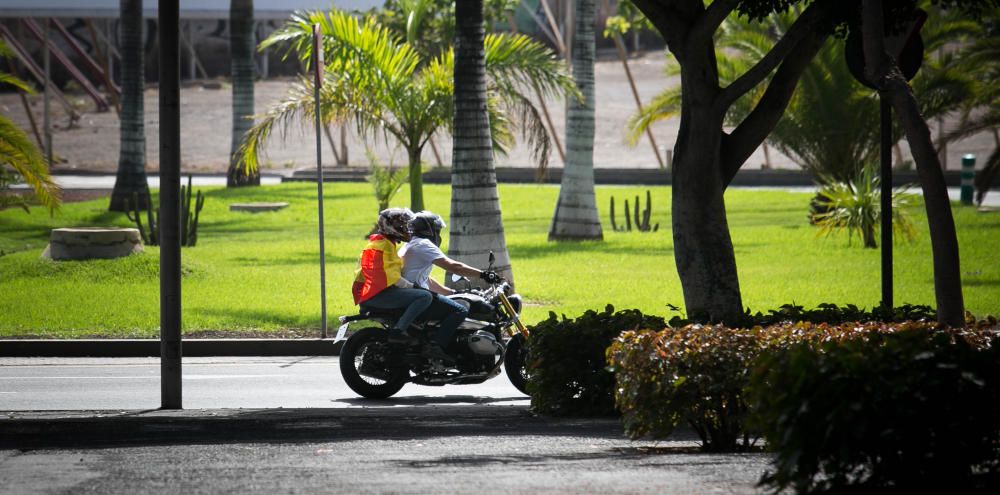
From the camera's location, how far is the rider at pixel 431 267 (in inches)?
474

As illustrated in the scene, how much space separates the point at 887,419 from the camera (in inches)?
227

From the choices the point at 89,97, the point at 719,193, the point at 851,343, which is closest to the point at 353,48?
the point at 719,193

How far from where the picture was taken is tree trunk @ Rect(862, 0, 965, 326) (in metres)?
9.05

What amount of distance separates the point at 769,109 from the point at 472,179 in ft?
23.2

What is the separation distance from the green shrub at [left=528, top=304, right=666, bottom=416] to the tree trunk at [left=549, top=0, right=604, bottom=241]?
642 inches

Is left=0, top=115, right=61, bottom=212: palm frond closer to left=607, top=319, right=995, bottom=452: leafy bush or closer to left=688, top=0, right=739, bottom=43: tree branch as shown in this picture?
left=688, top=0, right=739, bottom=43: tree branch

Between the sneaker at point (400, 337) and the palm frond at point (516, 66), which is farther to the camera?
the palm frond at point (516, 66)

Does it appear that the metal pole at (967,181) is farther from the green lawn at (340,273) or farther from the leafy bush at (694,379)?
the leafy bush at (694,379)

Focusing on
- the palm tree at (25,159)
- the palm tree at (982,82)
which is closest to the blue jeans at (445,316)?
the palm tree at (25,159)

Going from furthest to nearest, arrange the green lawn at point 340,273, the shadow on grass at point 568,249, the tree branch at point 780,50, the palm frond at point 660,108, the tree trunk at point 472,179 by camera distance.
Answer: the palm frond at point 660,108 < the shadow on grass at point 568,249 < the tree trunk at point 472,179 < the green lawn at point 340,273 < the tree branch at point 780,50

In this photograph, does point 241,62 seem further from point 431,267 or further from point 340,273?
point 431,267

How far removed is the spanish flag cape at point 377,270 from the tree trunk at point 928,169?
4289mm

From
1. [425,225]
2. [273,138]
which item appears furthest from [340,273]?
[273,138]

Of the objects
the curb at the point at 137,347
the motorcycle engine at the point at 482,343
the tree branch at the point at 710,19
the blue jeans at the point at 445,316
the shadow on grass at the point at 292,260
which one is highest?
the tree branch at the point at 710,19
